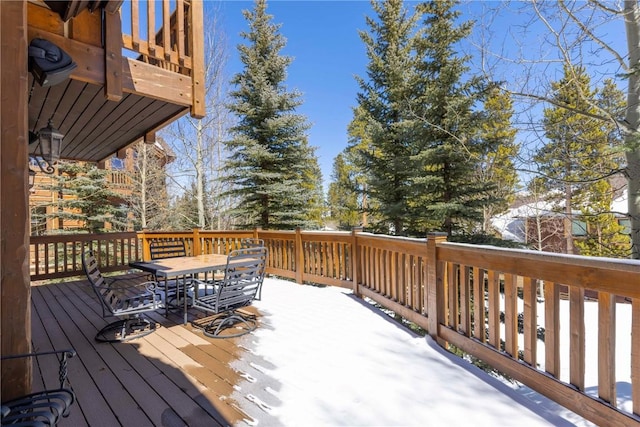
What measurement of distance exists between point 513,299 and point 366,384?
1.35 metres

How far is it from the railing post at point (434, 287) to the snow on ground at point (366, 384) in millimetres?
222

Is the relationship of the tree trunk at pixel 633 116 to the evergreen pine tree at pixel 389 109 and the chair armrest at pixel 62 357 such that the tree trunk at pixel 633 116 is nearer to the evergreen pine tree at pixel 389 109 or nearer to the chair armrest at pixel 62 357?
the evergreen pine tree at pixel 389 109

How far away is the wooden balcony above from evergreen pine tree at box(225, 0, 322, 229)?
17.7 feet

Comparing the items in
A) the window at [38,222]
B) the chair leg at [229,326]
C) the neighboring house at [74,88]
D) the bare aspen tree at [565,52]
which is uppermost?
the bare aspen tree at [565,52]

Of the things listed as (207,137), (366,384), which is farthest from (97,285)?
(207,137)

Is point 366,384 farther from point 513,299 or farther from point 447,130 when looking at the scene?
point 447,130

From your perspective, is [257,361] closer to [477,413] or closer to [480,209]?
[477,413]

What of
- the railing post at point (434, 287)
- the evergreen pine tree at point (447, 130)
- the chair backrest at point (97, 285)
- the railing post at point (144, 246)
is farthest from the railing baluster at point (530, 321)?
the railing post at point (144, 246)

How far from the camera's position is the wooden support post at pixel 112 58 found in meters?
2.59

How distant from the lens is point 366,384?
2340 millimetres

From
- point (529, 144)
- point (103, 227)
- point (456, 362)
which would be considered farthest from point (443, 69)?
point (103, 227)

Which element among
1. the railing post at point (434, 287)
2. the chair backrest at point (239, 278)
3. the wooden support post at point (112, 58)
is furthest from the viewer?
the chair backrest at point (239, 278)

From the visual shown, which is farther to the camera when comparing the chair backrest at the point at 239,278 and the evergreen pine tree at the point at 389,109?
the evergreen pine tree at the point at 389,109

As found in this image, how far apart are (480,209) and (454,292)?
20.0 feet
